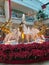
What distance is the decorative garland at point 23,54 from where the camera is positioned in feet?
6.00

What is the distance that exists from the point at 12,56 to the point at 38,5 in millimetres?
10642

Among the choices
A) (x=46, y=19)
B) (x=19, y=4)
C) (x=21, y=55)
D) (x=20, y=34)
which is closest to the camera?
(x=21, y=55)

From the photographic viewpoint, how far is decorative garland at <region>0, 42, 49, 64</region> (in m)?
1.83

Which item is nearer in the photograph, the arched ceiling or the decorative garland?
the decorative garland

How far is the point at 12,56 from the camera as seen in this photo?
6.01ft

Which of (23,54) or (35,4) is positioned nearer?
(23,54)

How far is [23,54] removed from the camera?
1.82 m

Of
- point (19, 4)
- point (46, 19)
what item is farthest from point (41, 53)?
point (19, 4)

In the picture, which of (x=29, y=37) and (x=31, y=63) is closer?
(x=31, y=63)

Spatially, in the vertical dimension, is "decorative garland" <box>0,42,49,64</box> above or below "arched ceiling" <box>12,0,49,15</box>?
below

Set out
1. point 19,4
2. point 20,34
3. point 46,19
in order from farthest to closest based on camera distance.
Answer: point 19,4, point 46,19, point 20,34

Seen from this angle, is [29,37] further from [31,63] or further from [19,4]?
[19,4]

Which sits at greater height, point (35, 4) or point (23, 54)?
point (35, 4)

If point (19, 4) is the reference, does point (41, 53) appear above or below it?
below
